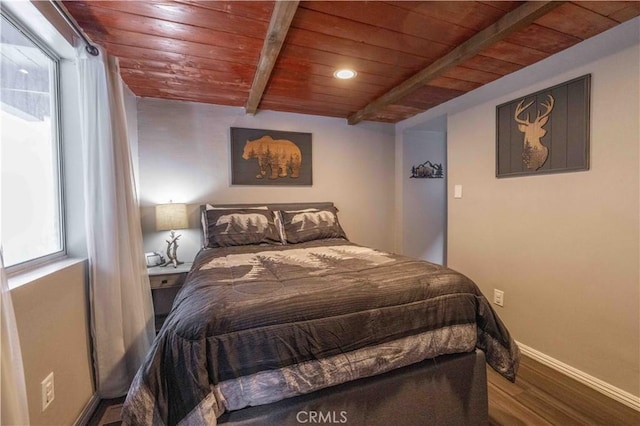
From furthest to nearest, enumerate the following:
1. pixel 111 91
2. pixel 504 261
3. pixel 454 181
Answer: pixel 454 181 → pixel 504 261 → pixel 111 91

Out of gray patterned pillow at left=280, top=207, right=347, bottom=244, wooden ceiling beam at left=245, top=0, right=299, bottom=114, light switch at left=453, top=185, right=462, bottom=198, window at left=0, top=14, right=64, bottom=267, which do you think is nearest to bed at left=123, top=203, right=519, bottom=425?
window at left=0, top=14, right=64, bottom=267

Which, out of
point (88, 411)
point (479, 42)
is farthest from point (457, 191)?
point (88, 411)

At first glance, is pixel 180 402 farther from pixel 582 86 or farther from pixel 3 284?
pixel 582 86

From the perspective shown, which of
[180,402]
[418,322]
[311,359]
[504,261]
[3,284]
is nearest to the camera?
[3,284]

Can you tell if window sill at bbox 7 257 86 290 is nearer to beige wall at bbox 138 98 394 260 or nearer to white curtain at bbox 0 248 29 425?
white curtain at bbox 0 248 29 425

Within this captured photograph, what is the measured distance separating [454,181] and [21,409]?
10.0 feet

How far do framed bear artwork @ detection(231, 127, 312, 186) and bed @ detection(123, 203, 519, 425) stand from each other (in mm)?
1592

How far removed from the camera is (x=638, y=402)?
5.11 feet

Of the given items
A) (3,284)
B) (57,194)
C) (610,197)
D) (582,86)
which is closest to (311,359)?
(3,284)

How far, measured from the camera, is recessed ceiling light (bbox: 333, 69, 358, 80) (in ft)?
7.27

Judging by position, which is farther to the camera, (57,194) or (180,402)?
(57,194)

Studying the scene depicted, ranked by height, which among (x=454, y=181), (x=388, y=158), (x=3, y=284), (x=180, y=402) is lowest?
(x=180, y=402)

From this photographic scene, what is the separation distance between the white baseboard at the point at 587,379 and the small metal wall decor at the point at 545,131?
1.30m

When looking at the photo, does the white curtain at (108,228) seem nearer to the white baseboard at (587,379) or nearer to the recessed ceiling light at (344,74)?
the recessed ceiling light at (344,74)
